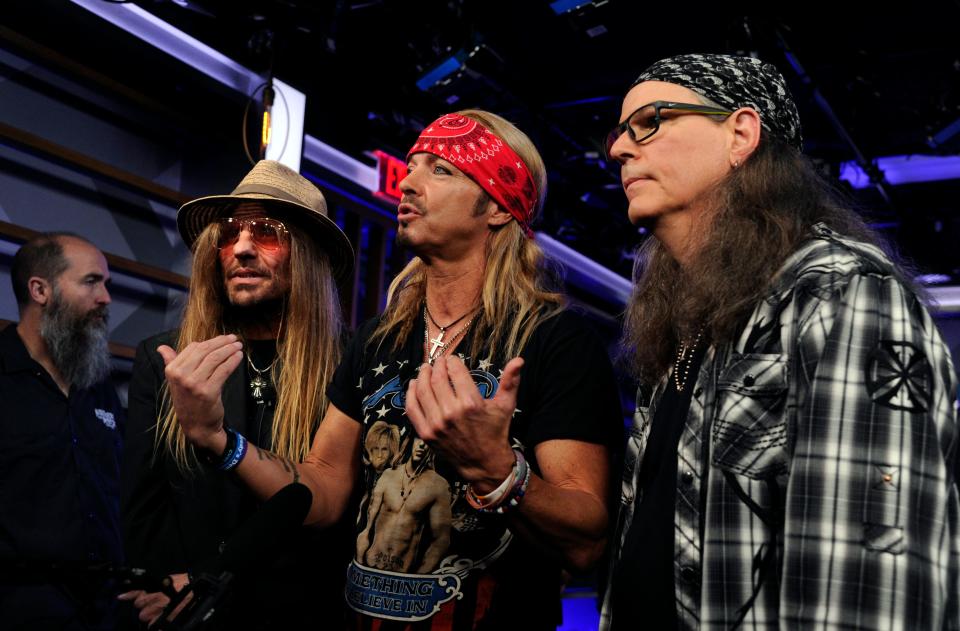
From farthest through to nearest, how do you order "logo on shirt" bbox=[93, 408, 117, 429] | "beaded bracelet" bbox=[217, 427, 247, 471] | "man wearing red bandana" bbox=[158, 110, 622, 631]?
"logo on shirt" bbox=[93, 408, 117, 429] → "beaded bracelet" bbox=[217, 427, 247, 471] → "man wearing red bandana" bbox=[158, 110, 622, 631]

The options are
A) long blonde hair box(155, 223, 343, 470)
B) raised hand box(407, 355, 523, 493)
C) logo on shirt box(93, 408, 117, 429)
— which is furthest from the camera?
logo on shirt box(93, 408, 117, 429)

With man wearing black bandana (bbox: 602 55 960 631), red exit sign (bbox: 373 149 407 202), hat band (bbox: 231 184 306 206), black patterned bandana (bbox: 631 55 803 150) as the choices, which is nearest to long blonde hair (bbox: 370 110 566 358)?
man wearing black bandana (bbox: 602 55 960 631)

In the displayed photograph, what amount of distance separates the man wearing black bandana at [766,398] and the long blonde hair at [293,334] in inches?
40.2

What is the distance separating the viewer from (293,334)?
2645mm

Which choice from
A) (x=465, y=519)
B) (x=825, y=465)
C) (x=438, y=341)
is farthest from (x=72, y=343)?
(x=825, y=465)

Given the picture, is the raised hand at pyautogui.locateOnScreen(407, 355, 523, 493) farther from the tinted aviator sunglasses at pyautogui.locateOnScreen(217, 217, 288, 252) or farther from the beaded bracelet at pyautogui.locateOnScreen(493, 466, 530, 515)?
the tinted aviator sunglasses at pyautogui.locateOnScreen(217, 217, 288, 252)

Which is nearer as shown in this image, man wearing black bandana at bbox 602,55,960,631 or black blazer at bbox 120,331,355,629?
man wearing black bandana at bbox 602,55,960,631

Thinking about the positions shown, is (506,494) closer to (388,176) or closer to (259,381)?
(259,381)

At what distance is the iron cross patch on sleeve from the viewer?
119cm

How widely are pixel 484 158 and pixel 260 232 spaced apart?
816mm

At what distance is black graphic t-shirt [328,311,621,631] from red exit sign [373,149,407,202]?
5.15 metres

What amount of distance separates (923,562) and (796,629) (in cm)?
19

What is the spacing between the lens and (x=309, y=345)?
8.64ft

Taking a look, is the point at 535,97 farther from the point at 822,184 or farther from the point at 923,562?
the point at 923,562
